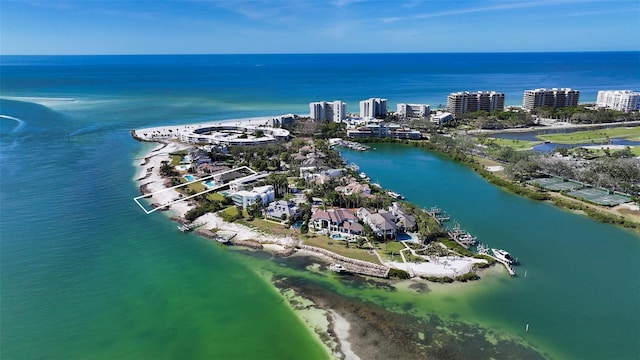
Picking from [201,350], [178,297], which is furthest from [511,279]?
[178,297]

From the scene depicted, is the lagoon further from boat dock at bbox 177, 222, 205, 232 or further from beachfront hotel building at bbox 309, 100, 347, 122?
beachfront hotel building at bbox 309, 100, 347, 122

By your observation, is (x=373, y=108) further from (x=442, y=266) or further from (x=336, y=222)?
(x=442, y=266)

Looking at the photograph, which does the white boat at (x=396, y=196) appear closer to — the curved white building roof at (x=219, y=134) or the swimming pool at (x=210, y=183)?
the swimming pool at (x=210, y=183)

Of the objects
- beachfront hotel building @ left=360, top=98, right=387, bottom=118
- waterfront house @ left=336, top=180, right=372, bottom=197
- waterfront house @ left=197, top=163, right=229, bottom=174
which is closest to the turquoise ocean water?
waterfront house @ left=336, top=180, right=372, bottom=197

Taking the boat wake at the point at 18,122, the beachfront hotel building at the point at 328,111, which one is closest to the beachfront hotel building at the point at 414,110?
the beachfront hotel building at the point at 328,111

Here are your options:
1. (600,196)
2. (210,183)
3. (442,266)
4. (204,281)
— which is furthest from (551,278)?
(210,183)

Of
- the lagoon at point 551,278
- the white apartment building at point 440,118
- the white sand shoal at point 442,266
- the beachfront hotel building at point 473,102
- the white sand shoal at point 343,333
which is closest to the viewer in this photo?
the white sand shoal at point 343,333
